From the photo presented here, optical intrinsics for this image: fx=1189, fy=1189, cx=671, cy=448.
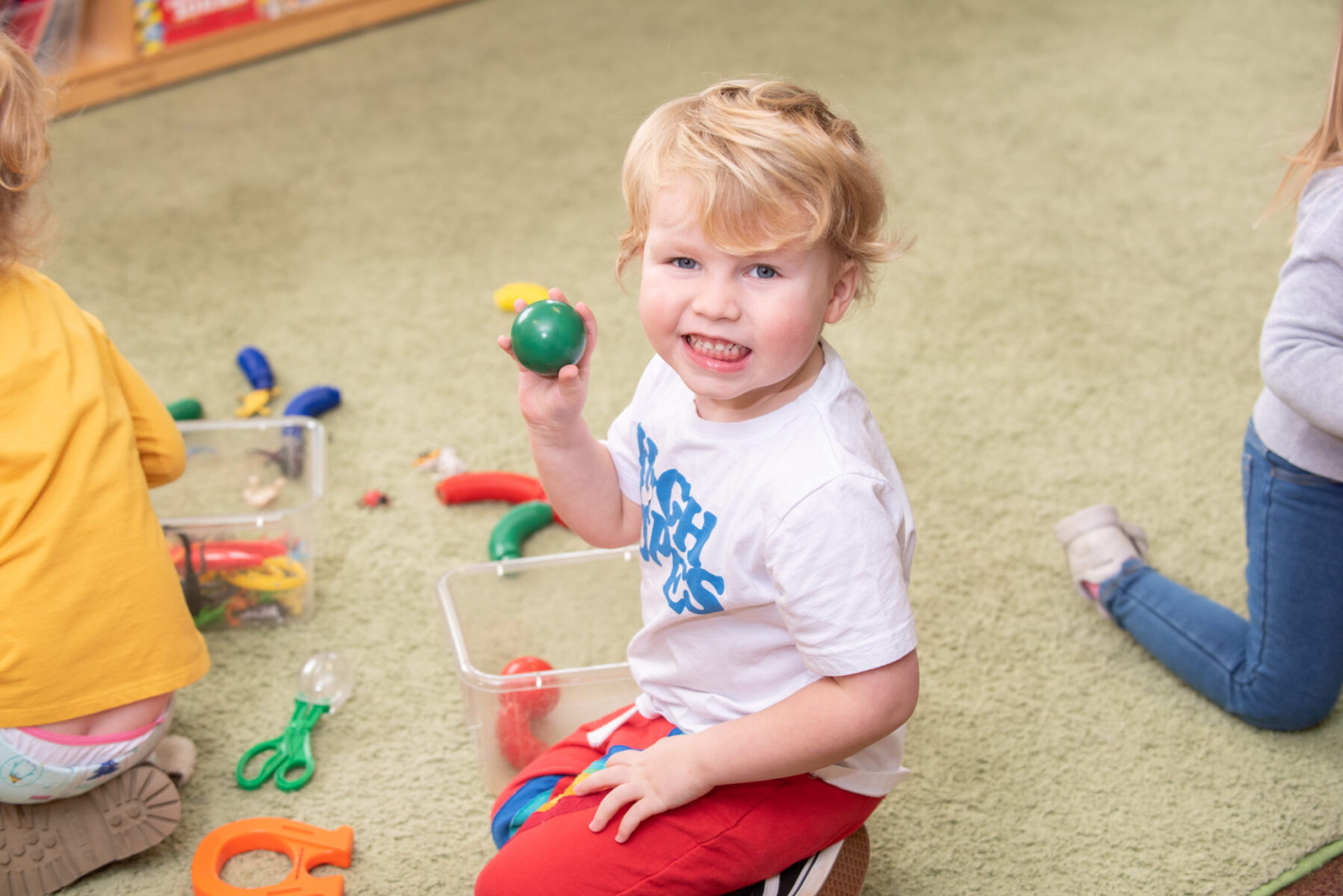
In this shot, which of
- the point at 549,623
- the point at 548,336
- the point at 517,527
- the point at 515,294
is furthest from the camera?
the point at 515,294

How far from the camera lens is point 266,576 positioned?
1199 mm

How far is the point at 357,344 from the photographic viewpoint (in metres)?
1.64

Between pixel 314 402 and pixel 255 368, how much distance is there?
109 mm

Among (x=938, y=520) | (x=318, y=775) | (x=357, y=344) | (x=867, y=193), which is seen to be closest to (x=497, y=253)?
(x=357, y=344)

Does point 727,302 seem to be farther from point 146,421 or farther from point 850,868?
point 146,421

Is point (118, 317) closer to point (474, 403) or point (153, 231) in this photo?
point (153, 231)

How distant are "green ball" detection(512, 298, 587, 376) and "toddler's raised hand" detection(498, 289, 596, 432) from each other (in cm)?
1

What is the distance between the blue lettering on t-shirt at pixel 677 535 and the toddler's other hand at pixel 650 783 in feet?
0.32

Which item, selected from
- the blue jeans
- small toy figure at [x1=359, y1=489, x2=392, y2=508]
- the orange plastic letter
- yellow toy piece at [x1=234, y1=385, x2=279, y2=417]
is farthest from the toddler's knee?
yellow toy piece at [x1=234, y1=385, x2=279, y2=417]

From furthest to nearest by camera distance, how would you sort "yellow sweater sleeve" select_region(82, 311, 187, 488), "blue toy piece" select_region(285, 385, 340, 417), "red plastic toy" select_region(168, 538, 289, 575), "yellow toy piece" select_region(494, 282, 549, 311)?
1. "yellow toy piece" select_region(494, 282, 549, 311)
2. "blue toy piece" select_region(285, 385, 340, 417)
3. "red plastic toy" select_region(168, 538, 289, 575)
4. "yellow sweater sleeve" select_region(82, 311, 187, 488)

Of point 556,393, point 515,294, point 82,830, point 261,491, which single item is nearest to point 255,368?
point 261,491

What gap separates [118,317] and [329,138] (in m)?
0.61

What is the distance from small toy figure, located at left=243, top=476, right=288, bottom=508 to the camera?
53.1 inches

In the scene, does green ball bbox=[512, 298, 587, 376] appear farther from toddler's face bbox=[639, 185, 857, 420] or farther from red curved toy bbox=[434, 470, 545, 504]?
red curved toy bbox=[434, 470, 545, 504]
